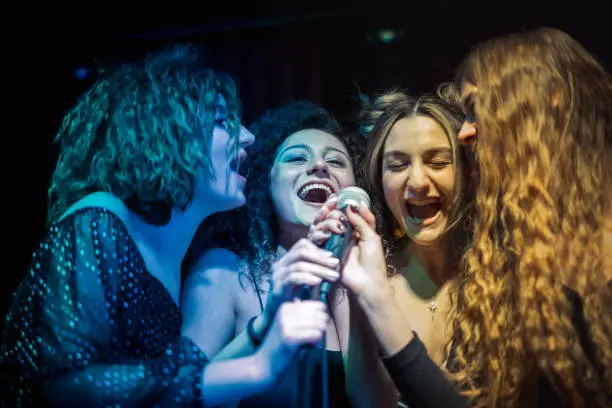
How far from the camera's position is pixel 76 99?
73.9 inches

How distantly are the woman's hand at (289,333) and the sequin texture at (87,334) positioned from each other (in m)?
0.16

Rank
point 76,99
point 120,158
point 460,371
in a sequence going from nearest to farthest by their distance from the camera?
point 460,371 → point 120,158 → point 76,99

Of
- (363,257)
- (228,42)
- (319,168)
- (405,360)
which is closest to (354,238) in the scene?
(363,257)

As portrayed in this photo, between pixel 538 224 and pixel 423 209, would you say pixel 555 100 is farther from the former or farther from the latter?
pixel 423 209

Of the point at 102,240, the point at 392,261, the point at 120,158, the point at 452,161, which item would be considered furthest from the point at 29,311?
the point at 452,161

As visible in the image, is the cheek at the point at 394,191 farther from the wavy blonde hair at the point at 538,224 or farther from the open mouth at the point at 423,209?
the wavy blonde hair at the point at 538,224

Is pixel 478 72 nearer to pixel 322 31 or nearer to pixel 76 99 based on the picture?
pixel 322 31

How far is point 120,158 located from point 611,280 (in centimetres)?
110

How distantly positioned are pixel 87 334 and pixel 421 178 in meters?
0.83

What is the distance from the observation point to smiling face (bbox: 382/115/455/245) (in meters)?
1.69

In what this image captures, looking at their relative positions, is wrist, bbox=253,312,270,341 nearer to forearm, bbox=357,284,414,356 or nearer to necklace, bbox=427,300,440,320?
forearm, bbox=357,284,414,356

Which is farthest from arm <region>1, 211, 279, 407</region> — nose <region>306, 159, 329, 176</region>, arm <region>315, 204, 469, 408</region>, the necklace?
nose <region>306, 159, 329, 176</region>

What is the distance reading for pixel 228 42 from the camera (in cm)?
198

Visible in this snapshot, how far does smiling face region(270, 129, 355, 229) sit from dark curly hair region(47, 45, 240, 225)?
0.23 metres
